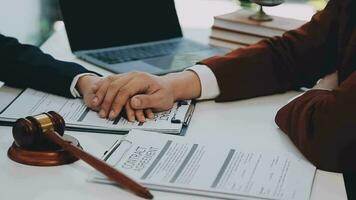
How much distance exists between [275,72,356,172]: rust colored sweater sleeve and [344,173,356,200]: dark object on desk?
0.14 feet

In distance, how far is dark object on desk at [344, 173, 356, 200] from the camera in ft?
3.23

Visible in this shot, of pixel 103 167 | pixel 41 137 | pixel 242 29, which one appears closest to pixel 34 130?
pixel 41 137

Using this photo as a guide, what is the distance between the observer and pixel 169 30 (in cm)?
170

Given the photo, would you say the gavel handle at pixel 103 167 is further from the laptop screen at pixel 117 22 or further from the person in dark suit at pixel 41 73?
the laptop screen at pixel 117 22

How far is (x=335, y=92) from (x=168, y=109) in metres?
0.33

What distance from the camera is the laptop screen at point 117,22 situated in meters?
1.53

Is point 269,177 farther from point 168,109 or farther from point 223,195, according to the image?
point 168,109

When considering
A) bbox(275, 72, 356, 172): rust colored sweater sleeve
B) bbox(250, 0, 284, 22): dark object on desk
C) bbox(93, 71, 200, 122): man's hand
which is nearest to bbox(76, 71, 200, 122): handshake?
bbox(93, 71, 200, 122): man's hand

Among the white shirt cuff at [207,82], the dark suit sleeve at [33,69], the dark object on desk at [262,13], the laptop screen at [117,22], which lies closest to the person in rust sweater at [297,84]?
the white shirt cuff at [207,82]

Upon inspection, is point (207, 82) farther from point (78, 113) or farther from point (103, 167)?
point (103, 167)

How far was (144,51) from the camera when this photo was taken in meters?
1.58

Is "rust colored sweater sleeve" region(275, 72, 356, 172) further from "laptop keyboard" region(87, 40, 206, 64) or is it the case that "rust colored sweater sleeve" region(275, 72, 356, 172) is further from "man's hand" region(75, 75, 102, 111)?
"laptop keyboard" region(87, 40, 206, 64)

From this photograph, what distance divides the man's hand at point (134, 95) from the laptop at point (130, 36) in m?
0.26

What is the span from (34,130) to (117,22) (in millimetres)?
768
